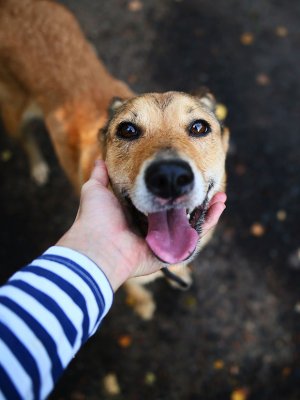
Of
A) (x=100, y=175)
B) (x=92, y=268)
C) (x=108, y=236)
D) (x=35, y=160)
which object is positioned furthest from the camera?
(x=35, y=160)

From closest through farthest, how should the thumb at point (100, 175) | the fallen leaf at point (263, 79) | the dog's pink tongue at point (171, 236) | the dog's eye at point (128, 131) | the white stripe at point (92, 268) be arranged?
the white stripe at point (92, 268)
the dog's pink tongue at point (171, 236)
the thumb at point (100, 175)
the dog's eye at point (128, 131)
the fallen leaf at point (263, 79)

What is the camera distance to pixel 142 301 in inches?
175

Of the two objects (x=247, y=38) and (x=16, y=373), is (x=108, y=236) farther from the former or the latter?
(x=247, y=38)

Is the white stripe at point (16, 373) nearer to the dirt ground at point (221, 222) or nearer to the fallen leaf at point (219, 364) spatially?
the dirt ground at point (221, 222)

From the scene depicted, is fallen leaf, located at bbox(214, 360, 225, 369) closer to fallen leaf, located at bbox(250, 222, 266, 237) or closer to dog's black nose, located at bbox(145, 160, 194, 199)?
fallen leaf, located at bbox(250, 222, 266, 237)

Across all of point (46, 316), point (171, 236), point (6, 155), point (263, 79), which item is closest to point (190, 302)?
point (171, 236)

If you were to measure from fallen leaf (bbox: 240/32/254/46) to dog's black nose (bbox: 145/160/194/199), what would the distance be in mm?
4762

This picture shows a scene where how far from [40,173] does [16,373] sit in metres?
3.94

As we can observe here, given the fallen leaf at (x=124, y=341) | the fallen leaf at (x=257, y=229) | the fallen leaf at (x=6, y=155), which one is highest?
the fallen leaf at (x=6, y=155)

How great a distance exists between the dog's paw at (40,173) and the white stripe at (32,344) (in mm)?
3733

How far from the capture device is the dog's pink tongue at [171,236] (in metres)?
2.55

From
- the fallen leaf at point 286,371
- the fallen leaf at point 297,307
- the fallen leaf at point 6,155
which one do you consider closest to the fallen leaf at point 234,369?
the fallen leaf at point 286,371

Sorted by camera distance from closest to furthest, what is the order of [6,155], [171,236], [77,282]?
1. [77,282]
2. [171,236]
3. [6,155]

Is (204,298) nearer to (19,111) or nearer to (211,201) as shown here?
(211,201)
